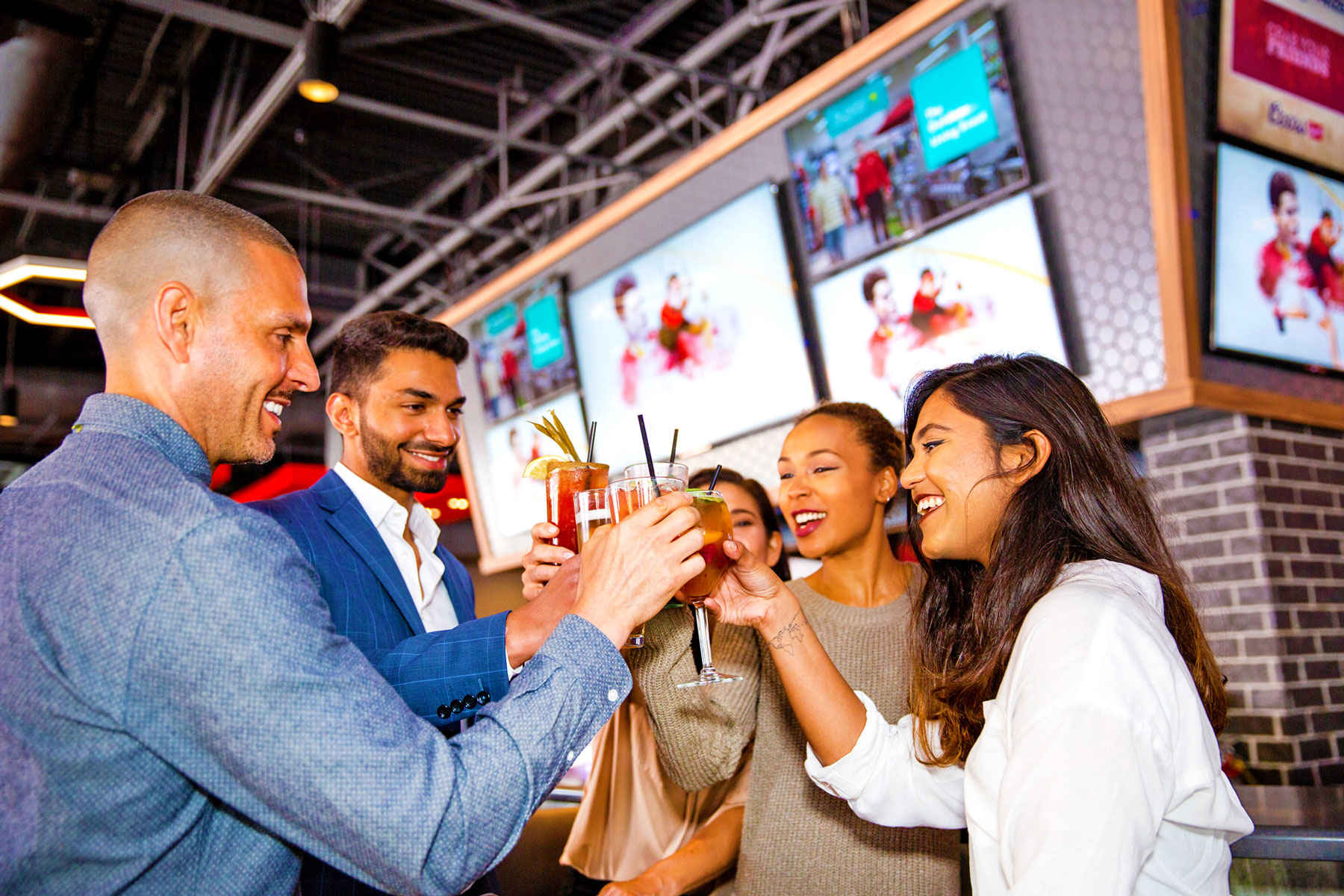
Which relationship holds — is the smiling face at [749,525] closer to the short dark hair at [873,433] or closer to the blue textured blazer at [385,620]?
the short dark hair at [873,433]

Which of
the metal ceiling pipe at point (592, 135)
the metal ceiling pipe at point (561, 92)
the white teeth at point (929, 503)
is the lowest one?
the white teeth at point (929, 503)

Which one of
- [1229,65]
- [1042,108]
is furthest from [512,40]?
[1229,65]

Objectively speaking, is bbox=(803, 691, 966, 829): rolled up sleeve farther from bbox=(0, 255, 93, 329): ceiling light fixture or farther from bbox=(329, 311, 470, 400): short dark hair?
bbox=(0, 255, 93, 329): ceiling light fixture

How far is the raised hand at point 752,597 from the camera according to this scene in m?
1.73

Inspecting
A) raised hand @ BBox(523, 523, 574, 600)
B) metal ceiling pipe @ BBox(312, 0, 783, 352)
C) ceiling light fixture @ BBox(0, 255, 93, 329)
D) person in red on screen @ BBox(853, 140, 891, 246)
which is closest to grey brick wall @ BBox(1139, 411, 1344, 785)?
person in red on screen @ BBox(853, 140, 891, 246)

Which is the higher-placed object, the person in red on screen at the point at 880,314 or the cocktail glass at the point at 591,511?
the person in red on screen at the point at 880,314

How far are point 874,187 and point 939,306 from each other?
625mm

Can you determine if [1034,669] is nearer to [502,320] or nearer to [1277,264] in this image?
[1277,264]

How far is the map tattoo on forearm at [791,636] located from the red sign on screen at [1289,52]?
2674 mm

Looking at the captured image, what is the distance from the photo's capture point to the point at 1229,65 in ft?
10.3

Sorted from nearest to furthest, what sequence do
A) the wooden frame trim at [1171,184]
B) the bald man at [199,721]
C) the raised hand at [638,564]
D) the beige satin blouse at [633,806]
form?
the bald man at [199,721], the raised hand at [638,564], the beige satin blouse at [633,806], the wooden frame trim at [1171,184]

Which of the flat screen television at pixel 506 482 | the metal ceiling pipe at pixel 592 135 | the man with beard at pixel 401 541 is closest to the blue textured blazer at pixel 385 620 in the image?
the man with beard at pixel 401 541

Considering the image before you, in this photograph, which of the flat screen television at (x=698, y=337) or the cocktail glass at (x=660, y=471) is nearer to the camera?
the cocktail glass at (x=660, y=471)

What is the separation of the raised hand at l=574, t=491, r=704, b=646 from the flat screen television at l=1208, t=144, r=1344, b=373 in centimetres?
240
